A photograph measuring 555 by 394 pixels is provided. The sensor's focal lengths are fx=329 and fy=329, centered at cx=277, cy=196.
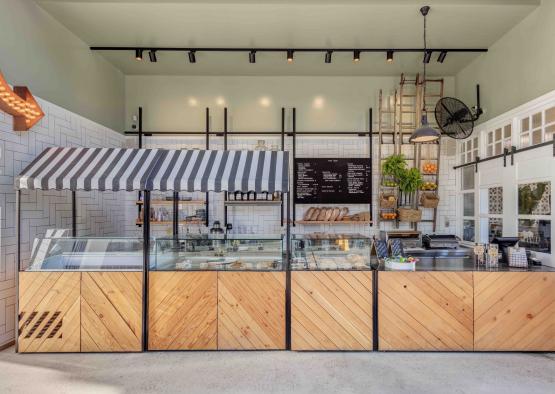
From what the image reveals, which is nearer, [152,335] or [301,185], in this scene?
[152,335]

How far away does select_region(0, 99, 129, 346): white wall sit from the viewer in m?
3.55

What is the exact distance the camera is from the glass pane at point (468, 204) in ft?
18.3

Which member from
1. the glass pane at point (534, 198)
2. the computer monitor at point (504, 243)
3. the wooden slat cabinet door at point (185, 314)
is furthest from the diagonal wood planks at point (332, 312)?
the glass pane at point (534, 198)

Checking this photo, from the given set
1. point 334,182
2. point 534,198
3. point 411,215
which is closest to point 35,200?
point 334,182

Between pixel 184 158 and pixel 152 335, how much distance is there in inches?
76.8


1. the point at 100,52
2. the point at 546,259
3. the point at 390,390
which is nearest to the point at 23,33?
the point at 100,52

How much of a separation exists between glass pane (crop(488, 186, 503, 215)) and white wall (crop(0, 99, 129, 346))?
20.1 feet

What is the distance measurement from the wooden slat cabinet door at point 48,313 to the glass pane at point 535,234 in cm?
523

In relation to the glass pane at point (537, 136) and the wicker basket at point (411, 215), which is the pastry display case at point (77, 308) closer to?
the wicker basket at point (411, 215)

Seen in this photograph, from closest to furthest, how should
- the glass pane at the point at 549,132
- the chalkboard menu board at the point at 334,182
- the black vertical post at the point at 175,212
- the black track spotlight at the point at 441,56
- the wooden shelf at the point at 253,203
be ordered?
1. the glass pane at the point at 549,132
2. the black track spotlight at the point at 441,56
3. the wooden shelf at the point at 253,203
4. the black vertical post at the point at 175,212
5. the chalkboard menu board at the point at 334,182

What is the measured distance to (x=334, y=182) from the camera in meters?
5.90

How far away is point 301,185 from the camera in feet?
19.4

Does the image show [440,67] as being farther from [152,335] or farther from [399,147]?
[152,335]

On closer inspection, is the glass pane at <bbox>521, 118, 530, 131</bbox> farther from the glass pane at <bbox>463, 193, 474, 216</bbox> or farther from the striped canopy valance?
the striped canopy valance
